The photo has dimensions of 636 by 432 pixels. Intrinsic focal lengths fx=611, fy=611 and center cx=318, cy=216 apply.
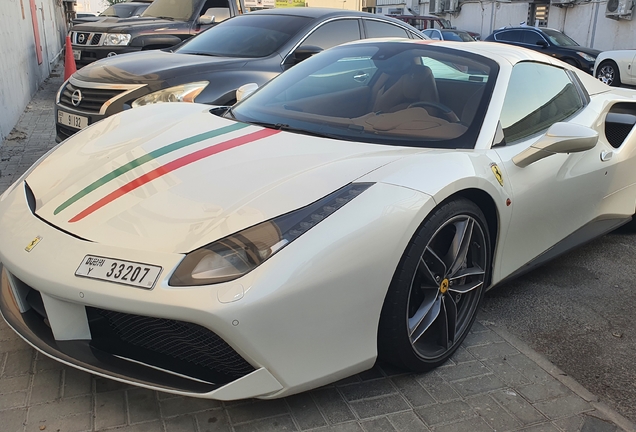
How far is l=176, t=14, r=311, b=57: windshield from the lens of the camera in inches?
218

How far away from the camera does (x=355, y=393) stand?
2301mm

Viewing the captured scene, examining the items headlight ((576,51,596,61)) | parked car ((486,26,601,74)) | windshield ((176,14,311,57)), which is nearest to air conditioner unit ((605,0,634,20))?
parked car ((486,26,601,74))

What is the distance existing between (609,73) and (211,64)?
456 inches

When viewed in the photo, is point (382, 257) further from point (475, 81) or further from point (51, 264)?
point (475, 81)

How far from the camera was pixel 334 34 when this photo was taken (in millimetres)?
5863

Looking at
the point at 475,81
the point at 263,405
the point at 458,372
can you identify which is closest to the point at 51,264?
the point at 263,405

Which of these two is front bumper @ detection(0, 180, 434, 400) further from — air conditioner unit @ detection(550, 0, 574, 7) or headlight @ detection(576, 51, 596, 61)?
air conditioner unit @ detection(550, 0, 574, 7)

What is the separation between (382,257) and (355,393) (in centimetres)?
57

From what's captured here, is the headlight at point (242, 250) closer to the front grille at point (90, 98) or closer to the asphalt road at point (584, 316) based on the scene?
the asphalt road at point (584, 316)

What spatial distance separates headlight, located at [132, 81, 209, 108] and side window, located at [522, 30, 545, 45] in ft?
45.0

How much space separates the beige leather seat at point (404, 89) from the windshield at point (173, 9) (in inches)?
236

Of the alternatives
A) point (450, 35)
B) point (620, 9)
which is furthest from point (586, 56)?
point (620, 9)

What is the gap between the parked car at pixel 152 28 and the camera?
801cm

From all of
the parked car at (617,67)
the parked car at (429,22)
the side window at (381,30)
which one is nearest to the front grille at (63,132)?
the side window at (381,30)
